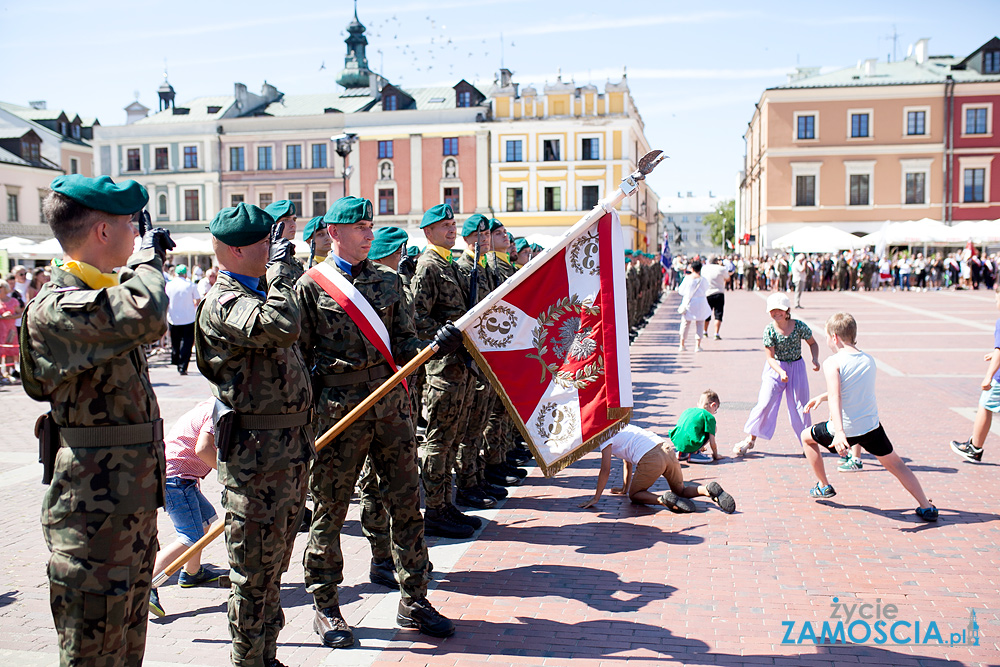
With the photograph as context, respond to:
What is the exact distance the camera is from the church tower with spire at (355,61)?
66562 millimetres

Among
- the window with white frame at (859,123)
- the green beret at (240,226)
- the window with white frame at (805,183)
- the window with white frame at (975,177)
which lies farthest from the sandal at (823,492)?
the window with white frame at (975,177)

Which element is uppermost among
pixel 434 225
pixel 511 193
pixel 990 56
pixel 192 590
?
pixel 990 56

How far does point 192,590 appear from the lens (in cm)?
550

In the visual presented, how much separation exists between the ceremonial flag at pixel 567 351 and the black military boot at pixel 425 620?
1083 millimetres

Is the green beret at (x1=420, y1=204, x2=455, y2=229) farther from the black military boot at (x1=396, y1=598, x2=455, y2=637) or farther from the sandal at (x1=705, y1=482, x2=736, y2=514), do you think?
the sandal at (x1=705, y1=482, x2=736, y2=514)

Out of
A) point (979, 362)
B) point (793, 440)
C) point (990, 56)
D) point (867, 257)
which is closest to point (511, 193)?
point (867, 257)

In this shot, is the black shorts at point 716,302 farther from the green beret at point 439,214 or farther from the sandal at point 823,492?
the green beret at point 439,214

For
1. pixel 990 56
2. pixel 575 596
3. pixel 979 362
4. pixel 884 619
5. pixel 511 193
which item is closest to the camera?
pixel 884 619

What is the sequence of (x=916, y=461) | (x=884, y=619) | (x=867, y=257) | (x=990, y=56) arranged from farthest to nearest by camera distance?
(x=990, y=56) → (x=867, y=257) → (x=916, y=461) → (x=884, y=619)

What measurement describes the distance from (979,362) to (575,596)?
13356mm

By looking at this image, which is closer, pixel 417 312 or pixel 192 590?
pixel 192 590

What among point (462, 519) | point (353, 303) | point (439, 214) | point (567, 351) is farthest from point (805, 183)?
point (353, 303)

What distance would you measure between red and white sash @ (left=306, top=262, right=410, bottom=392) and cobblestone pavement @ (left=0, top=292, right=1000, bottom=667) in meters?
1.63

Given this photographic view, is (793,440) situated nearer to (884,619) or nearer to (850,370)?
(850,370)
